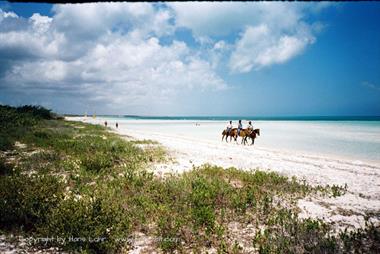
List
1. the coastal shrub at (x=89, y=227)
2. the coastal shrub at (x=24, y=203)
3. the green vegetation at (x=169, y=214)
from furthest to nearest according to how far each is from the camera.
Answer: the coastal shrub at (x=24, y=203) < the green vegetation at (x=169, y=214) < the coastal shrub at (x=89, y=227)

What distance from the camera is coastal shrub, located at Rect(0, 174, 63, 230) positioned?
5.50 metres

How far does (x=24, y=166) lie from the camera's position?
10.2 meters

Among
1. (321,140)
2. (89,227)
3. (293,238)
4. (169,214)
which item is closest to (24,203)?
(89,227)

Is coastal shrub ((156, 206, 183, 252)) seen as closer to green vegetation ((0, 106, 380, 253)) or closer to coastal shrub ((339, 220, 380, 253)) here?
green vegetation ((0, 106, 380, 253))

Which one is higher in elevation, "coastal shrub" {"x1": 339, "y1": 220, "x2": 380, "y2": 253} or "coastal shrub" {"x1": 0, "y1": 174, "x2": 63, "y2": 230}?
"coastal shrub" {"x1": 0, "y1": 174, "x2": 63, "y2": 230}

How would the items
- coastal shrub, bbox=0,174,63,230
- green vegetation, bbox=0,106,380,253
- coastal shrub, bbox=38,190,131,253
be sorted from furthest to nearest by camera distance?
coastal shrub, bbox=0,174,63,230, green vegetation, bbox=0,106,380,253, coastal shrub, bbox=38,190,131,253

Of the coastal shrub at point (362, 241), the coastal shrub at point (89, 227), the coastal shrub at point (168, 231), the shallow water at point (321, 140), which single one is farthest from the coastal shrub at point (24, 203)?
the shallow water at point (321, 140)

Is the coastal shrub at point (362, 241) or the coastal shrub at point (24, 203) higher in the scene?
the coastal shrub at point (24, 203)

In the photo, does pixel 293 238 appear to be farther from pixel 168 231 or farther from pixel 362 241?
pixel 168 231

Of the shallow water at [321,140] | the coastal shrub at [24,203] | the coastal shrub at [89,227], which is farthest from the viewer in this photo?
the shallow water at [321,140]

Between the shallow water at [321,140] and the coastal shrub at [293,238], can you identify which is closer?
the coastal shrub at [293,238]

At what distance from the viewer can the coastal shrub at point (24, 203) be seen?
18.0 feet

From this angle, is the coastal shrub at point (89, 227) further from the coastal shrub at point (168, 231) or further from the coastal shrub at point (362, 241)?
the coastal shrub at point (362, 241)

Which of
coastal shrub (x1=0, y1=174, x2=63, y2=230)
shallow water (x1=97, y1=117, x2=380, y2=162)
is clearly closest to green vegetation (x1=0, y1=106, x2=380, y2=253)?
coastal shrub (x1=0, y1=174, x2=63, y2=230)
